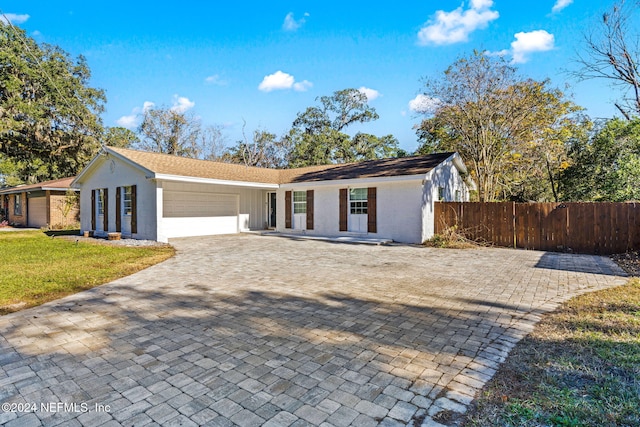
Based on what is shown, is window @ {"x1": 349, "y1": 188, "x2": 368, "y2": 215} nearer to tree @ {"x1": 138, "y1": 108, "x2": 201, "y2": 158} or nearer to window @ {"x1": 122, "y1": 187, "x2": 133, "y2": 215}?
window @ {"x1": 122, "y1": 187, "x2": 133, "y2": 215}

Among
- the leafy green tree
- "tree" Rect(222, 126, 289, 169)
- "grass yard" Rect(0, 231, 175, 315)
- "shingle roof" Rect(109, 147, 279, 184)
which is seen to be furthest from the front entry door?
"tree" Rect(222, 126, 289, 169)

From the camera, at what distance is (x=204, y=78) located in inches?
817

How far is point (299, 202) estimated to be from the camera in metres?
16.2

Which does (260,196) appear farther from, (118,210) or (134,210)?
(118,210)

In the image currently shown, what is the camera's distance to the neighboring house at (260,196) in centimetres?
1275

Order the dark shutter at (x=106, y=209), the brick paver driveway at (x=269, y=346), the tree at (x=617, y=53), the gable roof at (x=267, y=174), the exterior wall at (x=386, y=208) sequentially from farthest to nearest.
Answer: the dark shutter at (x=106, y=209), the gable roof at (x=267, y=174), the exterior wall at (x=386, y=208), the tree at (x=617, y=53), the brick paver driveway at (x=269, y=346)

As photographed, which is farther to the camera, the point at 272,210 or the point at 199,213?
the point at 272,210

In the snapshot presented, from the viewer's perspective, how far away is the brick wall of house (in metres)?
20.7

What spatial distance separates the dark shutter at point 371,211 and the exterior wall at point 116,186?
8.31m

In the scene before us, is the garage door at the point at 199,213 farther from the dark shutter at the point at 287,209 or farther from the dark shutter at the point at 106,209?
the dark shutter at the point at 106,209

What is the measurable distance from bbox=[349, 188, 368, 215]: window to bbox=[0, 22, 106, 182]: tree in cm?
1647

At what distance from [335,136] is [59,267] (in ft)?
82.1

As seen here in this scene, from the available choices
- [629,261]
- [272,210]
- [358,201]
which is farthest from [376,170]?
[629,261]

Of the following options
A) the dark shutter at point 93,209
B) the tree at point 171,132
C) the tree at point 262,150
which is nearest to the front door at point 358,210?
the dark shutter at point 93,209
